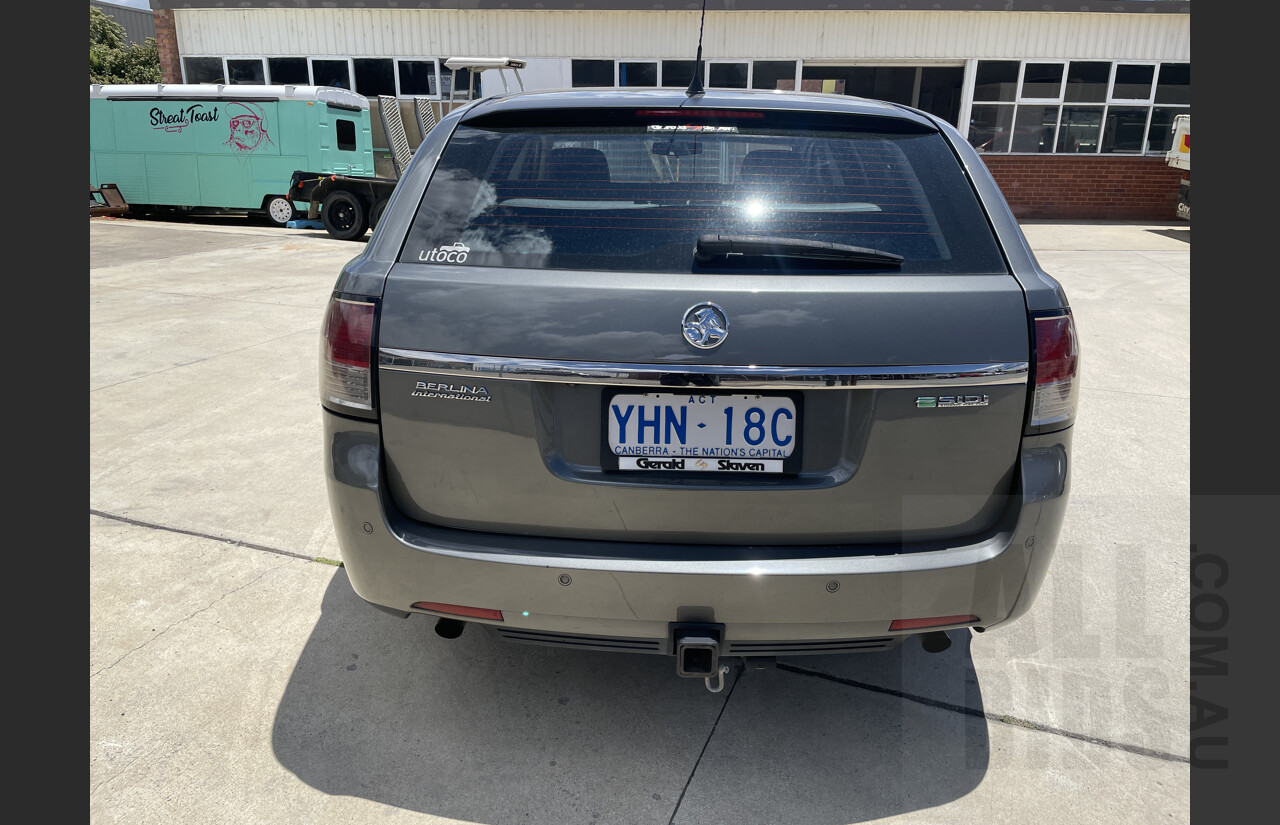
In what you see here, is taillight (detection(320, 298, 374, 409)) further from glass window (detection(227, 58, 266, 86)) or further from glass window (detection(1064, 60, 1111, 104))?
glass window (detection(227, 58, 266, 86))

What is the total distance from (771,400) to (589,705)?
1189 mm

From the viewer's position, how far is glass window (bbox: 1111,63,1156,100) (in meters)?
17.3

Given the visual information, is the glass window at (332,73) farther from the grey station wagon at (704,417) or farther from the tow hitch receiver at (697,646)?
the tow hitch receiver at (697,646)

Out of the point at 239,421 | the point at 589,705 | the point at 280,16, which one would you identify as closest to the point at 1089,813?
the point at 589,705

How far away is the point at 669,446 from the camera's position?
1.92 meters

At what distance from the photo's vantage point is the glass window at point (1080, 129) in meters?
17.6

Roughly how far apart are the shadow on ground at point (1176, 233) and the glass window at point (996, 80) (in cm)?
409

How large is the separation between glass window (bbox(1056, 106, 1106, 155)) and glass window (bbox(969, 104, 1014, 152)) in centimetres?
107

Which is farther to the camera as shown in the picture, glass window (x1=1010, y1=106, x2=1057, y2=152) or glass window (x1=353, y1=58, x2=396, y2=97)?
glass window (x1=353, y1=58, x2=396, y2=97)

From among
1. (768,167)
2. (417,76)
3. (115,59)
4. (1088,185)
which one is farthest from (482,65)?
(115,59)

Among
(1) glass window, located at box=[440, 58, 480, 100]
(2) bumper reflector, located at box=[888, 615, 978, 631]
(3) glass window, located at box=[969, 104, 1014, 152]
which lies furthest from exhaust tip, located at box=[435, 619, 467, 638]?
(3) glass window, located at box=[969, 104, 1014, 152]

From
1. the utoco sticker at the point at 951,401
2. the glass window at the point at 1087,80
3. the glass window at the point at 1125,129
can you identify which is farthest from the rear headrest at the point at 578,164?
the glass window at the point at 1125,129

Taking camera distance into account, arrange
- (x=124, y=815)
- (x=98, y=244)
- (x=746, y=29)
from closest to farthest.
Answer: (x=124, y=815) < (x=98, y=244) < (x=746, y=29)

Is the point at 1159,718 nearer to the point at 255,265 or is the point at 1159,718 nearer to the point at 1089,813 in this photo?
the point at 1089,813
